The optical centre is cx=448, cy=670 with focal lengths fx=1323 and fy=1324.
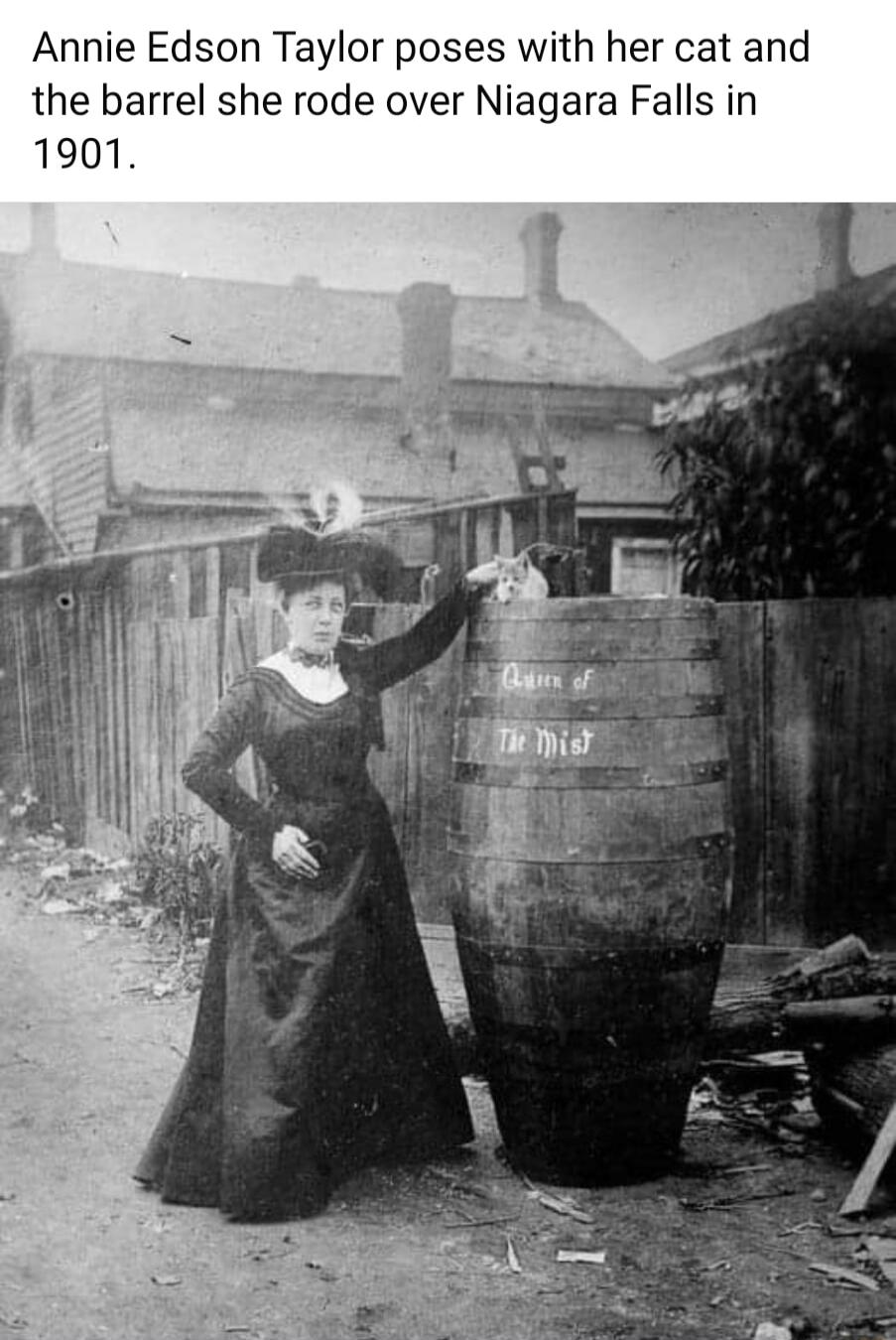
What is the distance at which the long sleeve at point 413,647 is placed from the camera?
320cm

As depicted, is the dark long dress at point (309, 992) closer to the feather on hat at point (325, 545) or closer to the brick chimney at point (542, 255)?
the feather on hat at point (325, 545)

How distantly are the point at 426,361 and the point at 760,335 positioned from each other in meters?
4.21

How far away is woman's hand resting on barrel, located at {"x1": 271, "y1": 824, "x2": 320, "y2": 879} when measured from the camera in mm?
2990

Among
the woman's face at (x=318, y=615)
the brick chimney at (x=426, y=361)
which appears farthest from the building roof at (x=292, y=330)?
the woman's face at (x=318, y=615)

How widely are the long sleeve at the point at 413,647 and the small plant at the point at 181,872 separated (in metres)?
2.06

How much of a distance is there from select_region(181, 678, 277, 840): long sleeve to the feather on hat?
351 mm

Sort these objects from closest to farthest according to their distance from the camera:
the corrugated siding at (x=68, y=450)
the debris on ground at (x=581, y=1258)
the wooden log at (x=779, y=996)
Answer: the debris on ground at (x=581, y=1258) → the wooden log at (x=779, y=996) → the corrugated siding at (x=68, y=450)

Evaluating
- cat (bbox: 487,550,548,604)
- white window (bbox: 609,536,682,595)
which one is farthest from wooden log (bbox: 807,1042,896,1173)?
white window (bbox: 609,536,682,595)

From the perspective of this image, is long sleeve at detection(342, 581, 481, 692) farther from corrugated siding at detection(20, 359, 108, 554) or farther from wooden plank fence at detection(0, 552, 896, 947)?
corrugated siding at detection(20, 359, 108, 554)

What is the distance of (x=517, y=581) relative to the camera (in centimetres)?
312
